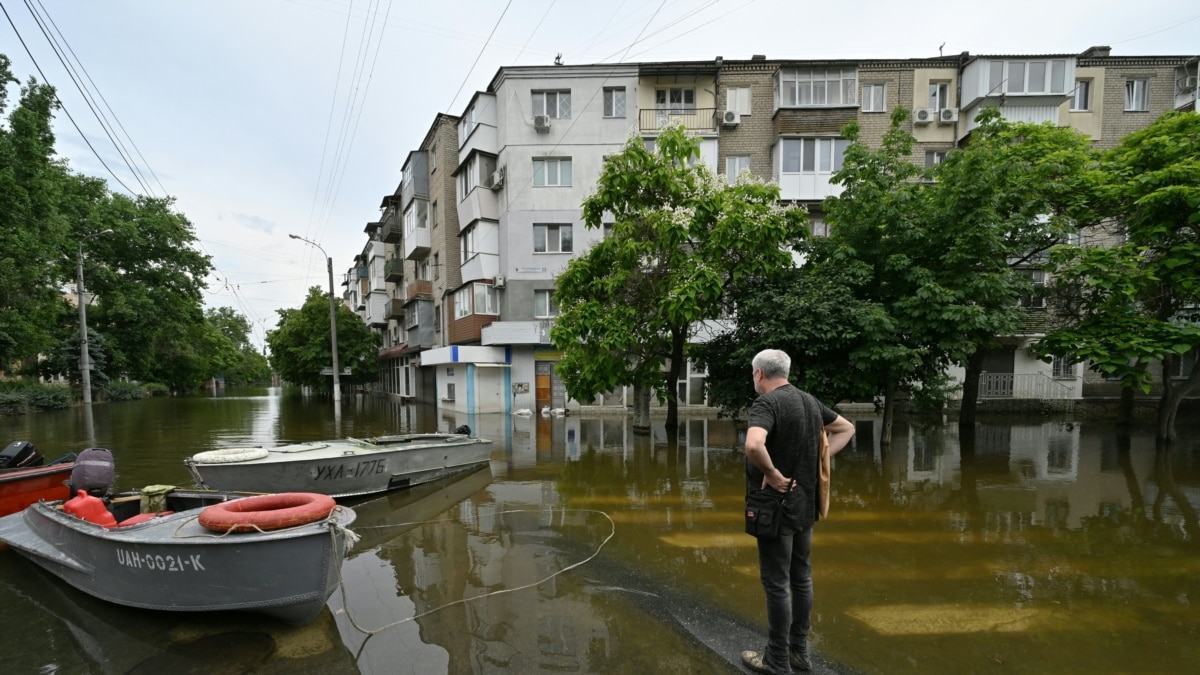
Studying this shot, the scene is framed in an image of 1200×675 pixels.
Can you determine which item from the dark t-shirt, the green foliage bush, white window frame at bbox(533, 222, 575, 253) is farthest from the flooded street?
the green foliage bush

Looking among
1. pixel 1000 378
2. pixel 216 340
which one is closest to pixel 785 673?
pixel 1000 378

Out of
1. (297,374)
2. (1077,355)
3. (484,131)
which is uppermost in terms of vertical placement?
(484,131)

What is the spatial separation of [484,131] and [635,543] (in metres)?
19.8

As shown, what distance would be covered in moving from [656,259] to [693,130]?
36.0ft

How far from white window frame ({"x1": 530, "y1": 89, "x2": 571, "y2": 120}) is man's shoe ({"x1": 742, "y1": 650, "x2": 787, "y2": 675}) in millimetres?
20999

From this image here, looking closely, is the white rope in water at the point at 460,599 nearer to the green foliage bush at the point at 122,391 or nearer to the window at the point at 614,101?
the window at the point at 614,101

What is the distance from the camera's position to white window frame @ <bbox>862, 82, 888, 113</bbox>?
822 inches

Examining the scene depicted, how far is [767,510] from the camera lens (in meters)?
3.08

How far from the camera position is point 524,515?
7.32 m

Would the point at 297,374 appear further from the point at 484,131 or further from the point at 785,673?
the point at 785,673

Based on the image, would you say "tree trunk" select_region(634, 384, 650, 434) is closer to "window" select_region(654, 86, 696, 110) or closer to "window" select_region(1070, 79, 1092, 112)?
"window" select_region(654, 86, 696, 110)

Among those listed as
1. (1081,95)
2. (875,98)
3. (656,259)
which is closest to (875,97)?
(875,98)

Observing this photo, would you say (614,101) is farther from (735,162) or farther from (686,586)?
(686,586)

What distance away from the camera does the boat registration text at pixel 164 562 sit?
157 inches
